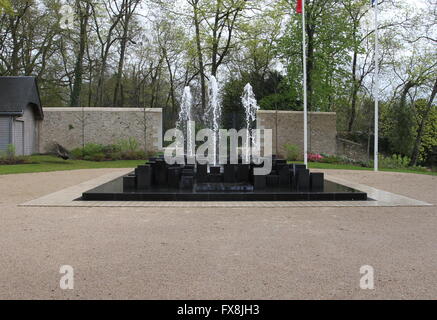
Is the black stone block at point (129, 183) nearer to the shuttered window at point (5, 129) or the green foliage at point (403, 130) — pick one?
the shuttered window at point (5, 129)

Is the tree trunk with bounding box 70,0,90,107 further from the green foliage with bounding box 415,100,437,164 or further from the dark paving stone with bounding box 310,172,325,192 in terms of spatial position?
the green foliage with bounding box 415,100,437,164

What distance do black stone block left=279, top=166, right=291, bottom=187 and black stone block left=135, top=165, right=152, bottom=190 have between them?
11.8ft

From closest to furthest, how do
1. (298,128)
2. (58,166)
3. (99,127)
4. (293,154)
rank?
(58,166)
(293,154)
(99,127)
(298,128)

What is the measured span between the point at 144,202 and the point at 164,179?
7.68 feet


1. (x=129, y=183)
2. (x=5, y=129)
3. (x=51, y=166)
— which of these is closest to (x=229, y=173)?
(x=129, y=183)

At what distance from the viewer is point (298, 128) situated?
24984mm

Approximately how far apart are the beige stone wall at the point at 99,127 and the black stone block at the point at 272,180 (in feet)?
47.5

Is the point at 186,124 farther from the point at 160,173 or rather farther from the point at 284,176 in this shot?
the point at 284,176

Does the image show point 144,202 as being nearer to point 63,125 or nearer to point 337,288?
point 337,288

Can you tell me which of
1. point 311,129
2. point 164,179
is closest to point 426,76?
point 311,129

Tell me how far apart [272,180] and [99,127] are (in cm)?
1693

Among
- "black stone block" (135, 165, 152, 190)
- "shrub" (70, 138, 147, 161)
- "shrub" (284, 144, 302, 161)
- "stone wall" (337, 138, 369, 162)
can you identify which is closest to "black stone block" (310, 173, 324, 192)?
"black stone block" (135, 165, 152, 190)

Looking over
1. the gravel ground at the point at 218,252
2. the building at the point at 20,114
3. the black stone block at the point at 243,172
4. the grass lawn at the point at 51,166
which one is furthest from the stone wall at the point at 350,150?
the building at the point at 20,114

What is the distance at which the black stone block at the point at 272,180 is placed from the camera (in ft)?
32.3
